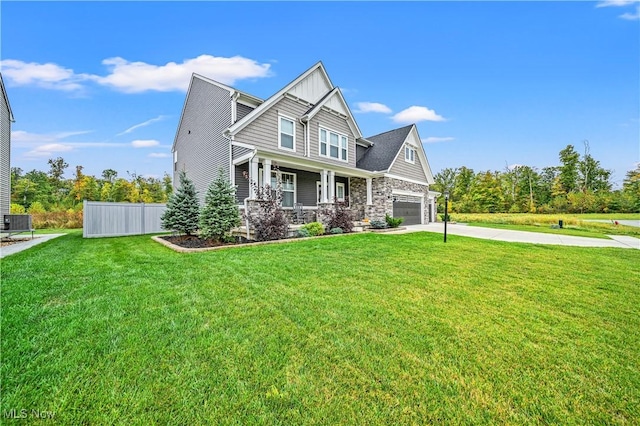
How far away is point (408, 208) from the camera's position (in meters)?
18.0

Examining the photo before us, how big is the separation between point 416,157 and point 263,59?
39.9 ft

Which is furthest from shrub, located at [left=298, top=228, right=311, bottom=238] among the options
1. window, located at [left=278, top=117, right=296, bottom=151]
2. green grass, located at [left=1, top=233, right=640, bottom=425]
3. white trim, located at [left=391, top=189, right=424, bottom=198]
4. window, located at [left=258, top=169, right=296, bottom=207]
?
white trim, located at [left=391, top=189, right=424, bottom=198]

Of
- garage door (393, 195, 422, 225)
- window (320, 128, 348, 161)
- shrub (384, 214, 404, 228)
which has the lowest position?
shrub (384, 214, 404, 228)

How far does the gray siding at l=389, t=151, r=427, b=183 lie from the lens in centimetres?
1645

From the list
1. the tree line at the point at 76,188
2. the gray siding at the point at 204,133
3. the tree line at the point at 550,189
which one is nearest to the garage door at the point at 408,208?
the gray siding at the point at 204,133

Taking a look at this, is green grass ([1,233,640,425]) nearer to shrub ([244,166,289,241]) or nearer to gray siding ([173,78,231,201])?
shrub ([244,166,289,241])

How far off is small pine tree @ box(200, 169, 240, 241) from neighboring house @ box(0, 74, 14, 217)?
9451 mm

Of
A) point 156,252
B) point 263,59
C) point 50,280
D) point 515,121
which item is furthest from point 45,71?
point 515,121

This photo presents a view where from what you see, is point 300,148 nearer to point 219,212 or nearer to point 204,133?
point 204,133

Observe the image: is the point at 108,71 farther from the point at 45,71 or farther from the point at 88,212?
the point at 88,212

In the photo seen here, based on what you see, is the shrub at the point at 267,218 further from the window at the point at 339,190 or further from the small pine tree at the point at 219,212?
the window at the point at 339,190

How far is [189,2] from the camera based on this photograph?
9.13 meters

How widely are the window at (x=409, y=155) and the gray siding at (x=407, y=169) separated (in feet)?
0.91

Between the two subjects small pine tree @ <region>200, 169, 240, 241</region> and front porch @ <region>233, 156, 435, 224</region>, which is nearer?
small pine tree @ <region>200, 169, 240, 241</region>
